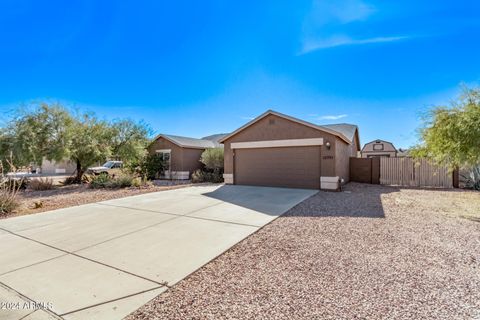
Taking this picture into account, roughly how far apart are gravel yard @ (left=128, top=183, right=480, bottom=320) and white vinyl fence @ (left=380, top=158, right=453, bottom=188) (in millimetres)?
9019

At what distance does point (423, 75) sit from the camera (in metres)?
11.5

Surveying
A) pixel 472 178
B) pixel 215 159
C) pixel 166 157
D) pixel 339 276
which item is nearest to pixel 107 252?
pixel 339 276

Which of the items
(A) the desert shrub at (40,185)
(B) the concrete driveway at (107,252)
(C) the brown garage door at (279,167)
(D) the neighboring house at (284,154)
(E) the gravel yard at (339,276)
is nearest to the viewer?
(E) the gravel yard at (339,276)

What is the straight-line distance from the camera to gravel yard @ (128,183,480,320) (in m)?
2.59

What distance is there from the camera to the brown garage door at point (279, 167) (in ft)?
38.8

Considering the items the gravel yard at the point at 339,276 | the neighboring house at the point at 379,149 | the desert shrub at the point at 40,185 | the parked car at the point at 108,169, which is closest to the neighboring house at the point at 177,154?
the parked car at the point at 108,169

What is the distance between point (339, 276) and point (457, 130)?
7506mm

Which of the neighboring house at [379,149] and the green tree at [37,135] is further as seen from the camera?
the neighboring house at [379,149]

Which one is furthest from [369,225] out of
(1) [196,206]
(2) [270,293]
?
(1) [196,206]

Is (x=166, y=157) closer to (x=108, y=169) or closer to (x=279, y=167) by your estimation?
(x=108, y=169)

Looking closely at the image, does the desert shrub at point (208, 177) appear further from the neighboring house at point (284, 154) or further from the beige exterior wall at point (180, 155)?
the beige exterior wall at point (180, 155)

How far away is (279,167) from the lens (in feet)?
41.1

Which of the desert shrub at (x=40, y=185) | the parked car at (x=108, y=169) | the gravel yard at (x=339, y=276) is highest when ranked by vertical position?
the parked car at (x=108, y=169)

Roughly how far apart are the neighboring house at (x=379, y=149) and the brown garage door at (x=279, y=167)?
24.0 m
